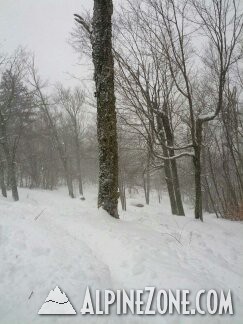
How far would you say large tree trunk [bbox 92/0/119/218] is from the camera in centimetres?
640

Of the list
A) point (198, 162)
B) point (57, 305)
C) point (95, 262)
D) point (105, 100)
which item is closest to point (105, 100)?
point (105, 100)

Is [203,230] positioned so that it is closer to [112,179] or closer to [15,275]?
[112,179]

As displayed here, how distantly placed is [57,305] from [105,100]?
460 cm

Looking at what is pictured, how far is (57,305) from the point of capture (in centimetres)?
320

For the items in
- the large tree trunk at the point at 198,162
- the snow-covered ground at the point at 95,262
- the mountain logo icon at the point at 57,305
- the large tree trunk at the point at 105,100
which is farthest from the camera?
the large tree trunk at the point at 198,162

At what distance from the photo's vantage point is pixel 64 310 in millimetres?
3154

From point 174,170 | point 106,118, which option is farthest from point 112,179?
point 174,170

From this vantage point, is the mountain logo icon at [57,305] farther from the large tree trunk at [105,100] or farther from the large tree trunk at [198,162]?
the large tree trunk at [198,162]

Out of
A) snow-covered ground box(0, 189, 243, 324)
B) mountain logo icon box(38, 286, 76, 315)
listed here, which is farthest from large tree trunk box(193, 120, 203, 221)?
mountain logo icon box(38, 286, 76, 315)

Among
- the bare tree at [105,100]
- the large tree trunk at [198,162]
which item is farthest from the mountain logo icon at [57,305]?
the large tree trunk at [198,162]

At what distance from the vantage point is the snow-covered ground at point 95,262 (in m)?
3.27

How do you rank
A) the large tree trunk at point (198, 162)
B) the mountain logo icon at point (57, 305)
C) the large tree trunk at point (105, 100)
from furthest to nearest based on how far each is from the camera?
the large tree trunk at point (198, 162), the large tree trunk at point (105, 100), the mountain logo icon at point (57, 305)

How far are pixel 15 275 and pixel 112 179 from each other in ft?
10.8

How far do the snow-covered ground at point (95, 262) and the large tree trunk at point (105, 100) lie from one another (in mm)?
663
